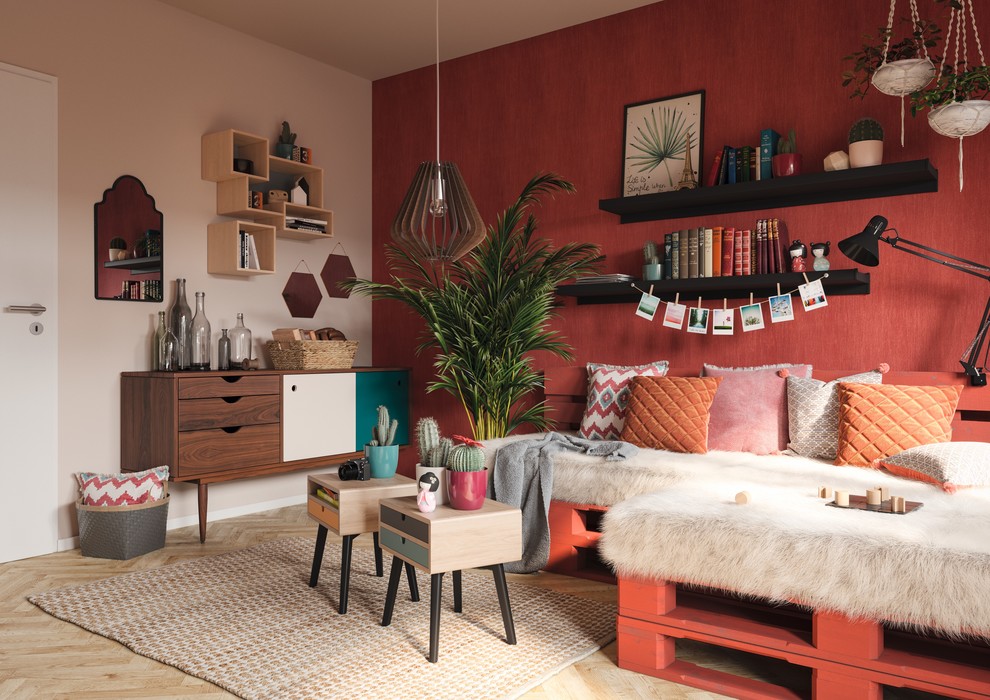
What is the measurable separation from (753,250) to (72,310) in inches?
132

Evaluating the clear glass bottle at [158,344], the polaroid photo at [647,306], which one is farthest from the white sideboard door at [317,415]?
the polaroid photo at [647,306]

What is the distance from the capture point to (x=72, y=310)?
148 inches

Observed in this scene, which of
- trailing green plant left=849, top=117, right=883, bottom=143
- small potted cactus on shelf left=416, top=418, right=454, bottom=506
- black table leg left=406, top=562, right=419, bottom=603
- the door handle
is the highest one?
trailing green plant left=849, top=117, right=883, bottom=143

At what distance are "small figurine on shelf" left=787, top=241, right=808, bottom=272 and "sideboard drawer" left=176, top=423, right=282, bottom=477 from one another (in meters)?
2.80

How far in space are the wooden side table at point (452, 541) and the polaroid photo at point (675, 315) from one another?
1824mm

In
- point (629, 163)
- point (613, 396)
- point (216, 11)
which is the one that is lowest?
point (613, 396)

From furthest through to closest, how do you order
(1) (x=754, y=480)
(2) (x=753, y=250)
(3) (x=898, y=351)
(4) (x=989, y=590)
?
(2) (x=753, y=250) < (3) (x=898, y=351) < (1) (x=754, y=480) < (4) (x=989, y=590)

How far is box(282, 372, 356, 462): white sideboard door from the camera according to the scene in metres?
4.25

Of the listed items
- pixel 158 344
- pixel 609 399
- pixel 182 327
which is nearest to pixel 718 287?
pixel 609 399

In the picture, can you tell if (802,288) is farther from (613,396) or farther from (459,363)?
(459,363)

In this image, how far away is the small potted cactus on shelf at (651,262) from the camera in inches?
154

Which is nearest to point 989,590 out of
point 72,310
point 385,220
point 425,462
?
point 425,462

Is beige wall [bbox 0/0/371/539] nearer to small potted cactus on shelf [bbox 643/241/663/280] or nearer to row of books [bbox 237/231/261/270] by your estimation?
row of books [bbox 237/231/261/270]

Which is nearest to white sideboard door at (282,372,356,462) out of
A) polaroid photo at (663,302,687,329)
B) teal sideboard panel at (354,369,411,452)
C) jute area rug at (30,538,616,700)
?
teal sideboard panel at (354,369,411,452)
